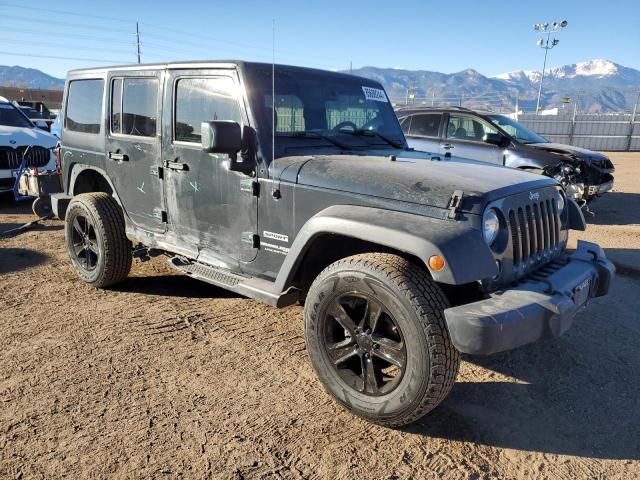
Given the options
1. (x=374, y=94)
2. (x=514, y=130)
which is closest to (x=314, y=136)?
(x=374, y=94)

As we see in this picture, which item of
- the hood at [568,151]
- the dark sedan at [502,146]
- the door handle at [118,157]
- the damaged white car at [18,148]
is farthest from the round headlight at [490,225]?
the damaged white car at [18,148]

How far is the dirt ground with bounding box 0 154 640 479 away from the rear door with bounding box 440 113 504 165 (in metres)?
4.80

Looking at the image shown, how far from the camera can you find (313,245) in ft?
10.1

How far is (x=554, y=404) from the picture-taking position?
3.06 m

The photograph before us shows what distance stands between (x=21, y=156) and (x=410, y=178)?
8.30m

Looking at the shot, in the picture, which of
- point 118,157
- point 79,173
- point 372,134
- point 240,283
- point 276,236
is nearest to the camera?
point 276,236

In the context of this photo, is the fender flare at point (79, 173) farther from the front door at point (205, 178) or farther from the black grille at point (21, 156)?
the black grille at point (21, 156)

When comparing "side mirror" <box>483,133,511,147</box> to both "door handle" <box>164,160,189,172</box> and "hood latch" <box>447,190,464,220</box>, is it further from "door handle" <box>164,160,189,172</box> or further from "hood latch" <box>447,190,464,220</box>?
"hood latch" <box>447,190,464,220</box>

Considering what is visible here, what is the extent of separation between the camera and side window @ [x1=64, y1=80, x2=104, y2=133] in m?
4.65

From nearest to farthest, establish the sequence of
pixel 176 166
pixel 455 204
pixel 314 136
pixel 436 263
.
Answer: pixel 436 263 → pixel 455 204 → pixel 314 136 → pixel 176 166

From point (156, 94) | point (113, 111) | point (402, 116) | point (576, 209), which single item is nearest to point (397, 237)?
point (576, 209)

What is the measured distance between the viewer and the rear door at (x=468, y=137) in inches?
349

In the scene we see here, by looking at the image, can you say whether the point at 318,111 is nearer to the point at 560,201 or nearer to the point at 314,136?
the point at 314,136

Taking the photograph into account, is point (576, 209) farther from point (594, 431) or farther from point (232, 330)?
point (232, 330)
